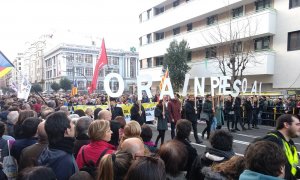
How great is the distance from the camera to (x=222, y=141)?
10.3 ft

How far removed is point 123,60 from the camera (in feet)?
339

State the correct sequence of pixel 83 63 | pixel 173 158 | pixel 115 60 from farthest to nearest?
pixel 115 60, pixel 83 63, pixel 173 158

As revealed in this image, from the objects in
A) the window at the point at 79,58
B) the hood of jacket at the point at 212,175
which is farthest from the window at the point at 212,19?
the window at the point at 79,58

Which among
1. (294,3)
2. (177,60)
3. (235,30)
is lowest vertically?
(177,60)

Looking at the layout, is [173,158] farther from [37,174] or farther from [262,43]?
[262,43]

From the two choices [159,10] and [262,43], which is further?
[159,10]

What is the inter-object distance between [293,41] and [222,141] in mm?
19840

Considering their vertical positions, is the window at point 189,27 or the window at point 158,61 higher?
the window at point 189,27

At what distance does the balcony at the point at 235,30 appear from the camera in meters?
20.8

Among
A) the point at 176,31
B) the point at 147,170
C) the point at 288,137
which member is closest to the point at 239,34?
the point at 176,31

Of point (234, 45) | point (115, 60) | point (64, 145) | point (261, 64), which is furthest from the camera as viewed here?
point (115, 60)

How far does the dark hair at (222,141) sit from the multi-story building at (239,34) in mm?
→ 18993

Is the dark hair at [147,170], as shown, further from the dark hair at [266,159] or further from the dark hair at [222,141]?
the dark hair at [222,141]

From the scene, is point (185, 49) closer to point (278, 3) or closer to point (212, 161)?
point (278, 3)
